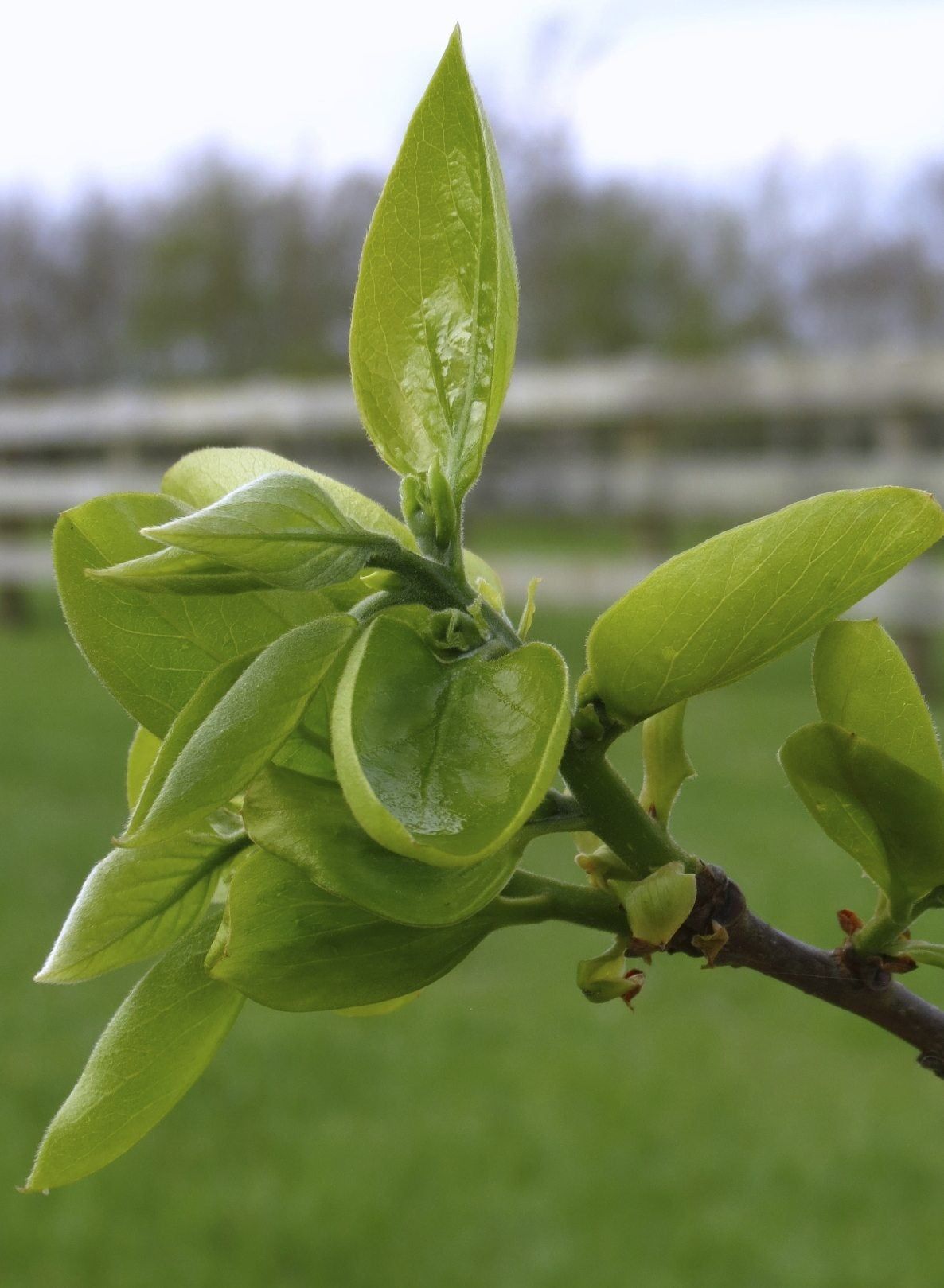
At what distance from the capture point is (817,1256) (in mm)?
1279

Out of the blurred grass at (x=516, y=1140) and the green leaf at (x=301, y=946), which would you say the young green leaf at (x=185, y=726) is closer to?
the green leaf at (x=301, y=946)

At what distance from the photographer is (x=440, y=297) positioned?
21cm

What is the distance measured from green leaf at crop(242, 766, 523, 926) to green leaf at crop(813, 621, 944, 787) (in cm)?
6

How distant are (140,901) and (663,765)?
0.09m

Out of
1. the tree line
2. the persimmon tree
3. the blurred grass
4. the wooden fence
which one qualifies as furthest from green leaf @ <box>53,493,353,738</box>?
the tree line

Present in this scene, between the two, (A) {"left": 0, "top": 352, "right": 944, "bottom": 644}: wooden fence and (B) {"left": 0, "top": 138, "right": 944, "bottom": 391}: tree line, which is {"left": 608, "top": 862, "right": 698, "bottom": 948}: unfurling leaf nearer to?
(A) {"left": 0, "top": 352, "right": 944, "bottom": 644}: wooden fence

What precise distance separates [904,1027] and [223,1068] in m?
1.54

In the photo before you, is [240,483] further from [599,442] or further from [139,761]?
[599,442]

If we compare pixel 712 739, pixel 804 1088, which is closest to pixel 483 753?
pixel 804 1088

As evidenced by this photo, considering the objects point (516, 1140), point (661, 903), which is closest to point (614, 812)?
point (661, 903)

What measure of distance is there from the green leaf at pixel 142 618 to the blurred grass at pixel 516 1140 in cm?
119

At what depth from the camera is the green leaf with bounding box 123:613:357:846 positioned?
6.4 inches

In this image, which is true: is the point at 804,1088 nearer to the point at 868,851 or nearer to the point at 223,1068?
the point at 223,1068

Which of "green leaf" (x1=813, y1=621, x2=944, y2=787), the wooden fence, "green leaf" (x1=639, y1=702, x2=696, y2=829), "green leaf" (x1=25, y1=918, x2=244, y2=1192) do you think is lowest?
the wooden fence
